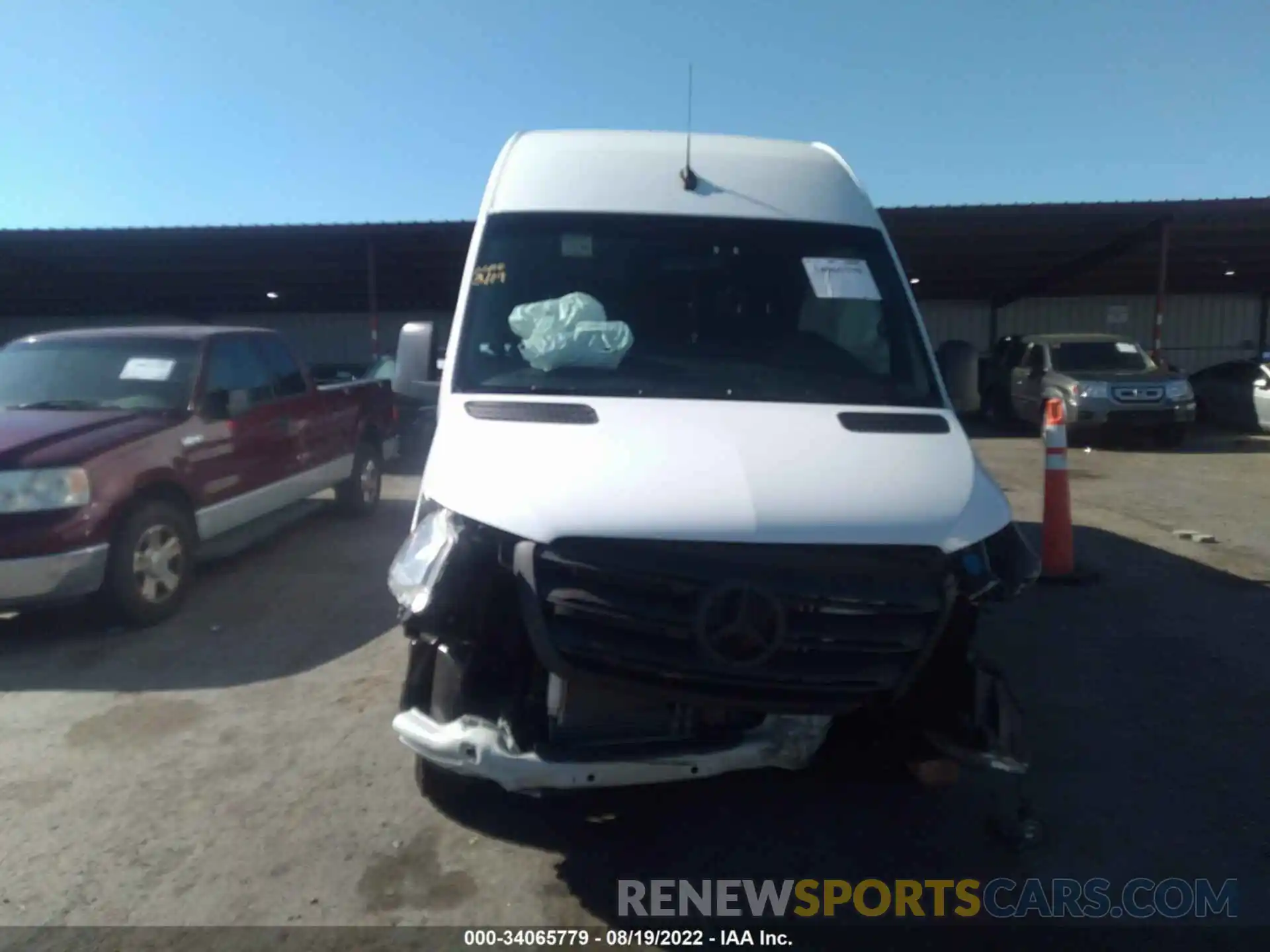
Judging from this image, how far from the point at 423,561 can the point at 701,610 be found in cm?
91

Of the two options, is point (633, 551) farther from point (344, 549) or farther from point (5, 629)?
point (344, 549)

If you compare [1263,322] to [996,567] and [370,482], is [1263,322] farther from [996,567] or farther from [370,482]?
[996,567]

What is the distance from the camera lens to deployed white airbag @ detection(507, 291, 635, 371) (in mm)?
4004

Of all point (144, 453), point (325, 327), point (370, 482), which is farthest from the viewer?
point (325, 327)

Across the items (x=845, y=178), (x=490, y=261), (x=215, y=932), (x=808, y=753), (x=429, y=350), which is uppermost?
(x=845, y=178)

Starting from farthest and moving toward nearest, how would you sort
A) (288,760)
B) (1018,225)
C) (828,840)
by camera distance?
1. (1018,225)
2. (288,760)
3. (828,840)

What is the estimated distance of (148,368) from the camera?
6.69 meters

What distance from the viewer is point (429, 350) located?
→ 4672mm

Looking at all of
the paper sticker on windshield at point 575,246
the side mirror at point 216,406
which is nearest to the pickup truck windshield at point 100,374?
the side mirror at point 216,406

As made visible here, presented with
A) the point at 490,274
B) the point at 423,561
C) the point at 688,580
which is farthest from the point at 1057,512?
the point at 423,561

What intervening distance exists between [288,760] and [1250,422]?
17124 millimetres

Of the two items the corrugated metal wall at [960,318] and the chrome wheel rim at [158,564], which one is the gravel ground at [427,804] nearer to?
the chrome wheel rim at [158,564]

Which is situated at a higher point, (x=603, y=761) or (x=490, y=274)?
(x=490, y=274)

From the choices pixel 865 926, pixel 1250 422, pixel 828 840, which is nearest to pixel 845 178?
pixel 828 840
